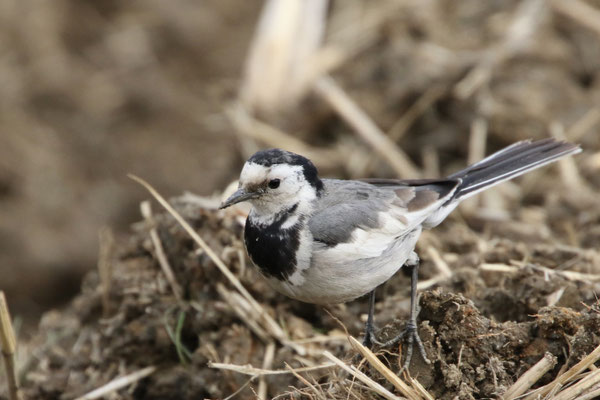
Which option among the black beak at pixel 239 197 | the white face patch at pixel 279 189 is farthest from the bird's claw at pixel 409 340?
the black beak at pixel 239 197

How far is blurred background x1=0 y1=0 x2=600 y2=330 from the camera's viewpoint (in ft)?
25.0

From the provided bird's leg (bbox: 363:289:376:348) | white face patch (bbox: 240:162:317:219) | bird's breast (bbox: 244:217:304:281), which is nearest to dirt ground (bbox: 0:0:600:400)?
bird's leg (bbox: 363:289:376:348)

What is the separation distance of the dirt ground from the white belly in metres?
0.14

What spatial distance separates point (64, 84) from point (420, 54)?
4.42 metres

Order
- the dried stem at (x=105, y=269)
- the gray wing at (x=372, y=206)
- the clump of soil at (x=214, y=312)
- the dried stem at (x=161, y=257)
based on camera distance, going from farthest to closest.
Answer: the dried stem at (x=105, y=269) → the dried stem at (x=161, y=257) → the clump of soil at (x=214, y=312) → the gray wing at (x=372, y=206)

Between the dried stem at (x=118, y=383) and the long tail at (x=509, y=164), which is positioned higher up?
the long tail at (x=509, y=164)

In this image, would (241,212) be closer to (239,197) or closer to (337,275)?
(239,197)

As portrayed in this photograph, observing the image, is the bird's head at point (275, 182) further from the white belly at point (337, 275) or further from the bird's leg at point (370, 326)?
the bird's leg at point (370, 326)

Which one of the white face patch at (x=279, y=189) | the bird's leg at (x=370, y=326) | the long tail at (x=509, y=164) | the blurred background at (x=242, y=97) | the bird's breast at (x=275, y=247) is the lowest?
the bird's leg at (x=370, y=326)

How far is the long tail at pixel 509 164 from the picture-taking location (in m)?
4.74

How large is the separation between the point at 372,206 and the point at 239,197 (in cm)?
72

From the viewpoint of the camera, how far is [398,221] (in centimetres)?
426

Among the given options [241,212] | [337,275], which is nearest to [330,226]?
[337,275]

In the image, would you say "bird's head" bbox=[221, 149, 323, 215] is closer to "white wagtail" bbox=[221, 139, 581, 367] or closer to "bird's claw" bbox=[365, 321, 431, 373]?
→ "white wagtail" bbox=[221, 139, 581, 367]
